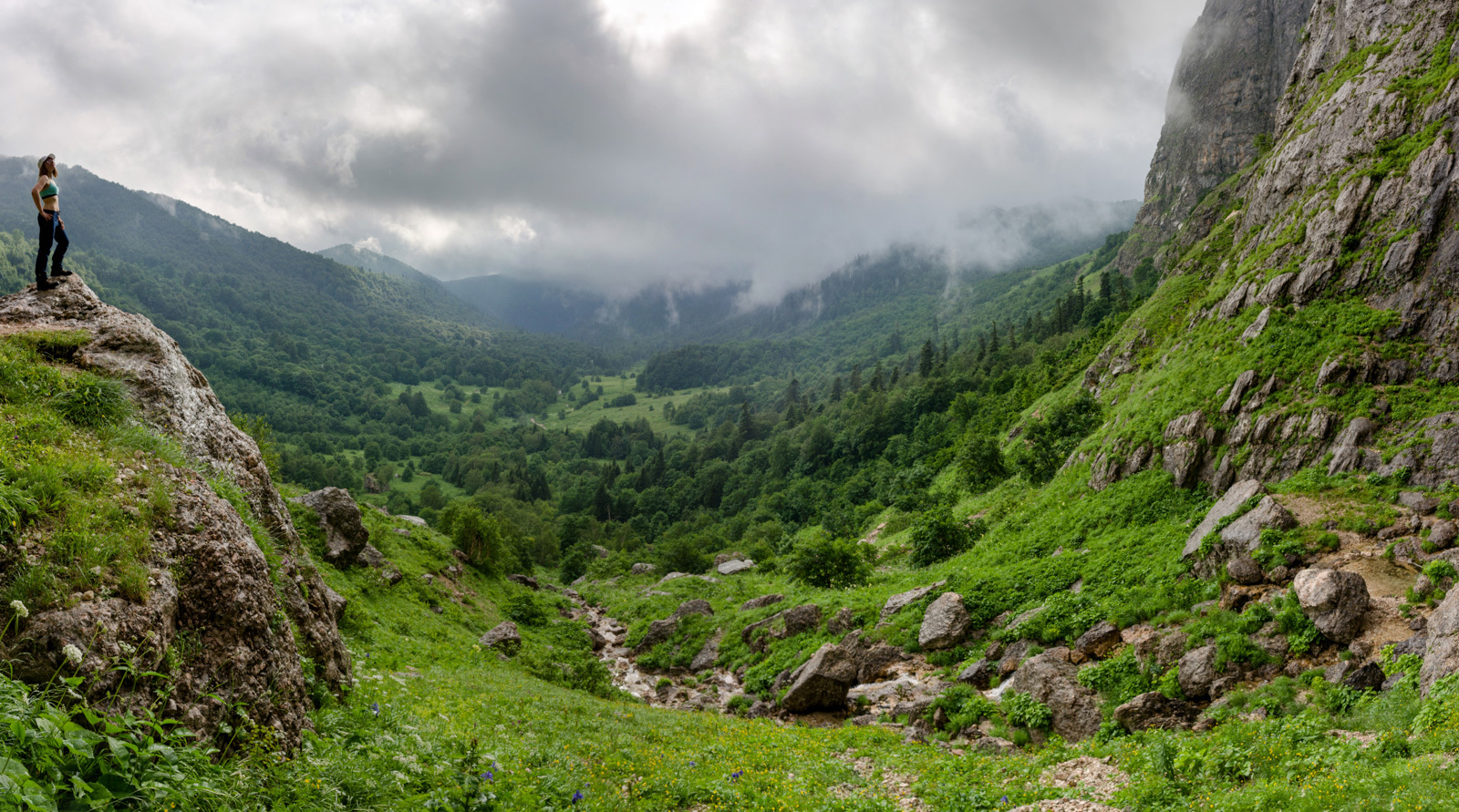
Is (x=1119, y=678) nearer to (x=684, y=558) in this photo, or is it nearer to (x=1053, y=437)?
(x=1053, y=437)

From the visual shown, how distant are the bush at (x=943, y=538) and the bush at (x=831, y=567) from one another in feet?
13.2

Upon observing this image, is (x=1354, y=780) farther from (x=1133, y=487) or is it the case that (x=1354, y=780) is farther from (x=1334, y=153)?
(x=1334, y=153)

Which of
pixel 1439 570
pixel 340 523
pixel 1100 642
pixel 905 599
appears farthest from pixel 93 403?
pixel 1439 570

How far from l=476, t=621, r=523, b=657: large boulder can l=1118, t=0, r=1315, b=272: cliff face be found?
162982 millimetres

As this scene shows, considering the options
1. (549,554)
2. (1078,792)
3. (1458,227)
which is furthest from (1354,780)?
(549,554)

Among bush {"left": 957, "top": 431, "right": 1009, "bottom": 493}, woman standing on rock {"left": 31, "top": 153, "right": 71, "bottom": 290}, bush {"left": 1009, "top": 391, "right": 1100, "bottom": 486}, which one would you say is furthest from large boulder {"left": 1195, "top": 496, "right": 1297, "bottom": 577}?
woman standing on rock {"left": 31, "top": 153, "right": 71, "bottom": 290}

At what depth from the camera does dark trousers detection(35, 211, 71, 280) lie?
14.3 metres

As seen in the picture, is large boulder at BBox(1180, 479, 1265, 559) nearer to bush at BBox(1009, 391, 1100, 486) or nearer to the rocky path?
bush at BBox(1009, 391, 1100, 486)

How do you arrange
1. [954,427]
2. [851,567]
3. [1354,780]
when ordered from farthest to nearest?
[954,427], [851,567], [1354,780]

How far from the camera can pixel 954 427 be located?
100000 millimetres

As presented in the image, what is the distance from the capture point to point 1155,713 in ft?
57.6

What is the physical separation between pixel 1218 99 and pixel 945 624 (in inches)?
7212

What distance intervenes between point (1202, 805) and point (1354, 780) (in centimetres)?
241

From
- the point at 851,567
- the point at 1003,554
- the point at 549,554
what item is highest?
the point at 1003,554
